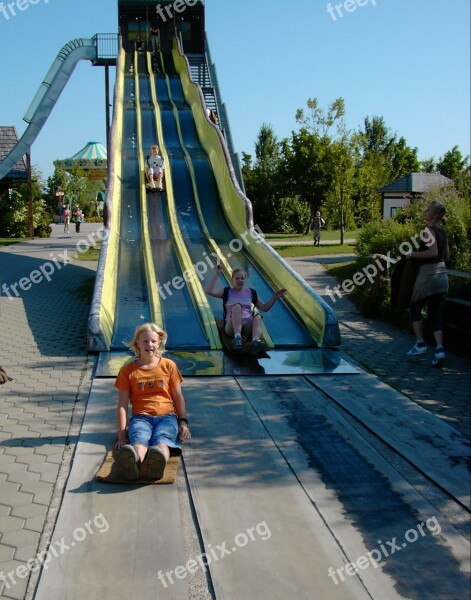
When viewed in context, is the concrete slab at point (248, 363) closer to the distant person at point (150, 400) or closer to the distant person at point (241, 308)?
the distant person at point (241, 308)

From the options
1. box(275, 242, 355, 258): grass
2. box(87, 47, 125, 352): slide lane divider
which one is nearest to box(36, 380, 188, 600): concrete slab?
box(87, 47, 125, 352): slide lane divider

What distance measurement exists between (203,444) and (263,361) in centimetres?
276

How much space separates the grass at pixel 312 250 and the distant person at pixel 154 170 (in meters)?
5.40

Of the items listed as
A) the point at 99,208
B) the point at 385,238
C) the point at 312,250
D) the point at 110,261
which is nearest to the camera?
the point at 110,261

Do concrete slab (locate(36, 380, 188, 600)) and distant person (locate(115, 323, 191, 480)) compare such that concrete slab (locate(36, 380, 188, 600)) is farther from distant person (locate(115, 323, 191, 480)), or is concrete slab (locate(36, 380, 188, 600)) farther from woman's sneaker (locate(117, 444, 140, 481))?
distant person (locate(115, 323, 191, 480))

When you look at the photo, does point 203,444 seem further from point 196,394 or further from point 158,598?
point 158,598

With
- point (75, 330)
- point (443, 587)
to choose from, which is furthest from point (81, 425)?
point (75, 330)

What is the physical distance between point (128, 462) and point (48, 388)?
2.72 m

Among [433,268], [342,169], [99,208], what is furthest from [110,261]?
[99,208]

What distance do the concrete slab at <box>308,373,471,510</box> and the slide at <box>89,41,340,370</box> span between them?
201 cm

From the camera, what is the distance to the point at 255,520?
4.25 meters

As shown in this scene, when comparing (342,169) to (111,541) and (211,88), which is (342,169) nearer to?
(211,88)

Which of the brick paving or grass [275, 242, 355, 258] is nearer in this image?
the brick paving

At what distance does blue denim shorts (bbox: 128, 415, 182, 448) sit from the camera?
16.7ft
